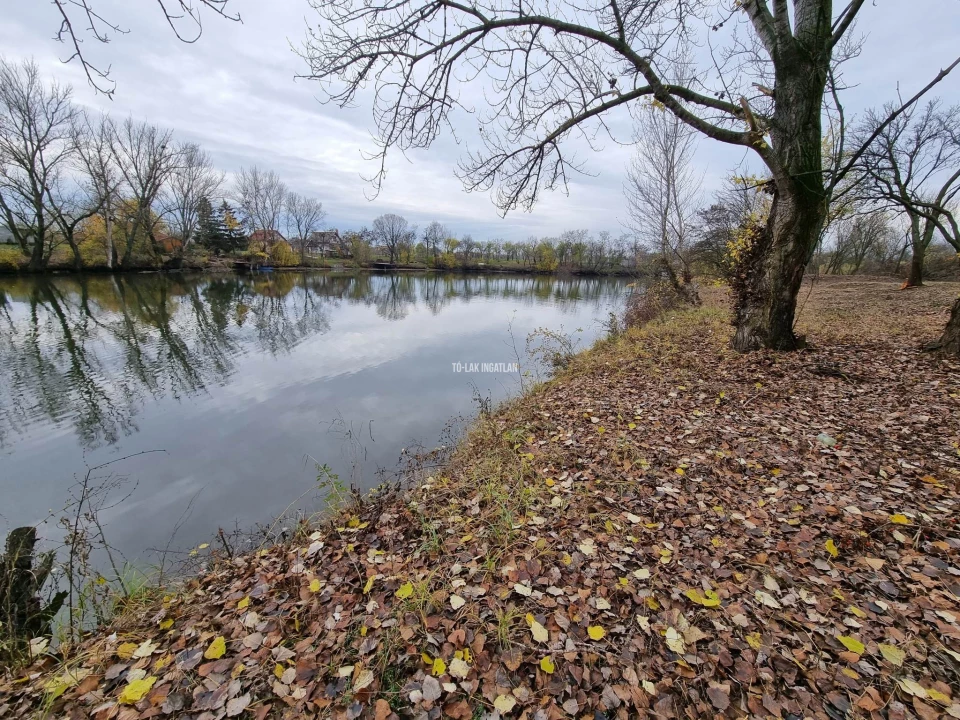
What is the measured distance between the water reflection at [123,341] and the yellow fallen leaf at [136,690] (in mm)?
6010

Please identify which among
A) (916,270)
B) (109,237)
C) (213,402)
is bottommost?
(213,402)

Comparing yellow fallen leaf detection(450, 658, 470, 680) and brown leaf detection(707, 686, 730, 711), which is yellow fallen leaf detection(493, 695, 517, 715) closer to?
yellow fallen leaf detection(450, 658, 470, 680)

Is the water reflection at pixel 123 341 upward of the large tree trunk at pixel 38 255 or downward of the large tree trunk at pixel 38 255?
downward

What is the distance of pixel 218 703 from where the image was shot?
6.57 feet

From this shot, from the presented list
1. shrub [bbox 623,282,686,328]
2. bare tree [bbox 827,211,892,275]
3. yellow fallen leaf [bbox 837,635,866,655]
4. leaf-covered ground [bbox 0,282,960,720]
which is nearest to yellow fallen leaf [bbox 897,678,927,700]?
leaf-covered ground [bbox 0,282,960,720]

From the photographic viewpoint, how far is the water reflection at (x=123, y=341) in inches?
297

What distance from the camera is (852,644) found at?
77.4 inches

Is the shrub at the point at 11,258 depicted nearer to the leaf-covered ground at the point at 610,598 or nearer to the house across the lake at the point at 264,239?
the house across the lake at the point at 264,239

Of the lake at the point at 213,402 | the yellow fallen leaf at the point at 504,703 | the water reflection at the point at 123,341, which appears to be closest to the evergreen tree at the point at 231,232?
the water reflection at the point at 123,341

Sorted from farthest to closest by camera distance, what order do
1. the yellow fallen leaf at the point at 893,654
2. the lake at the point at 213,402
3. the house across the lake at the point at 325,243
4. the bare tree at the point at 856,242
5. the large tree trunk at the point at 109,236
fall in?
the house across the lake at the point at 325,243, the large tree trunk at the point at 109,236, the bare tree at the point at 856,242, the lake at the point at 213,402, the yellow fallen leaf at the point at 893,654

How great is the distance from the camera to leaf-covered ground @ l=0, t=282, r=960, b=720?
1915mm

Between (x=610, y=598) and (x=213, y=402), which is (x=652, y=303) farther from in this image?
(x=213, y=402)

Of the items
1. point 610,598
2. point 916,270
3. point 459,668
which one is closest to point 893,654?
point 610,598

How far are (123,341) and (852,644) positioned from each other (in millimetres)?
17587
